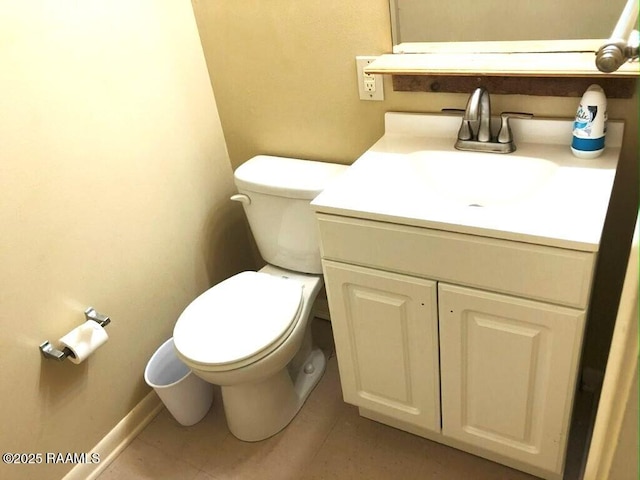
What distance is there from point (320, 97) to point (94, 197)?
28.6 inches

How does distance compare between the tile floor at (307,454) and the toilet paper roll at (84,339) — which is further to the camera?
the tile floor at (307,454)

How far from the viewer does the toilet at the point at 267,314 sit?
1439 mm

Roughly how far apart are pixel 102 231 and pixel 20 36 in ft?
1.77

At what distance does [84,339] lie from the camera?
144 cm

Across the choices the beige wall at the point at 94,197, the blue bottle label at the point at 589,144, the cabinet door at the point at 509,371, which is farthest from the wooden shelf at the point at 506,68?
the beige wall at the point at 94,197

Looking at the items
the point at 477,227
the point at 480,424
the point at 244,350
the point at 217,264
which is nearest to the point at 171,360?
the point at 217,264

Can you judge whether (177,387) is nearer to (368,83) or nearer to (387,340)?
(387,340)

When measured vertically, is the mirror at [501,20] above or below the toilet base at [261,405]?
above

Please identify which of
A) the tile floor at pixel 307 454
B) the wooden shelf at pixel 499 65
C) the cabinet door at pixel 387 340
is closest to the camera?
the wooden shelf at pixel 499 65

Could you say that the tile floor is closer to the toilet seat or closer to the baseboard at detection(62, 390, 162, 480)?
the baseboard at detection(62, 390, 162, 480)

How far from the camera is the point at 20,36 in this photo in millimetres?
1230

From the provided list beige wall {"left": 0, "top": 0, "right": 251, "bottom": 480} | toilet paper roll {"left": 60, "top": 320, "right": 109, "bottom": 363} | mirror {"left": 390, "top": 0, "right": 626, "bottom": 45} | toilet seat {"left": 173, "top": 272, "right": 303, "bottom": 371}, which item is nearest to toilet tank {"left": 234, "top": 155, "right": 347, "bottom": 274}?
toilet seat {"left": 173, "top": 272, "right": 303, "bottom": 371}

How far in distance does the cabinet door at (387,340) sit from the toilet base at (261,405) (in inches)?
9.0

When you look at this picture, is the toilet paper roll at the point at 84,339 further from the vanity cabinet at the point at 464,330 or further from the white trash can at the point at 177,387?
the vanity cabinet at the point at 464,330
